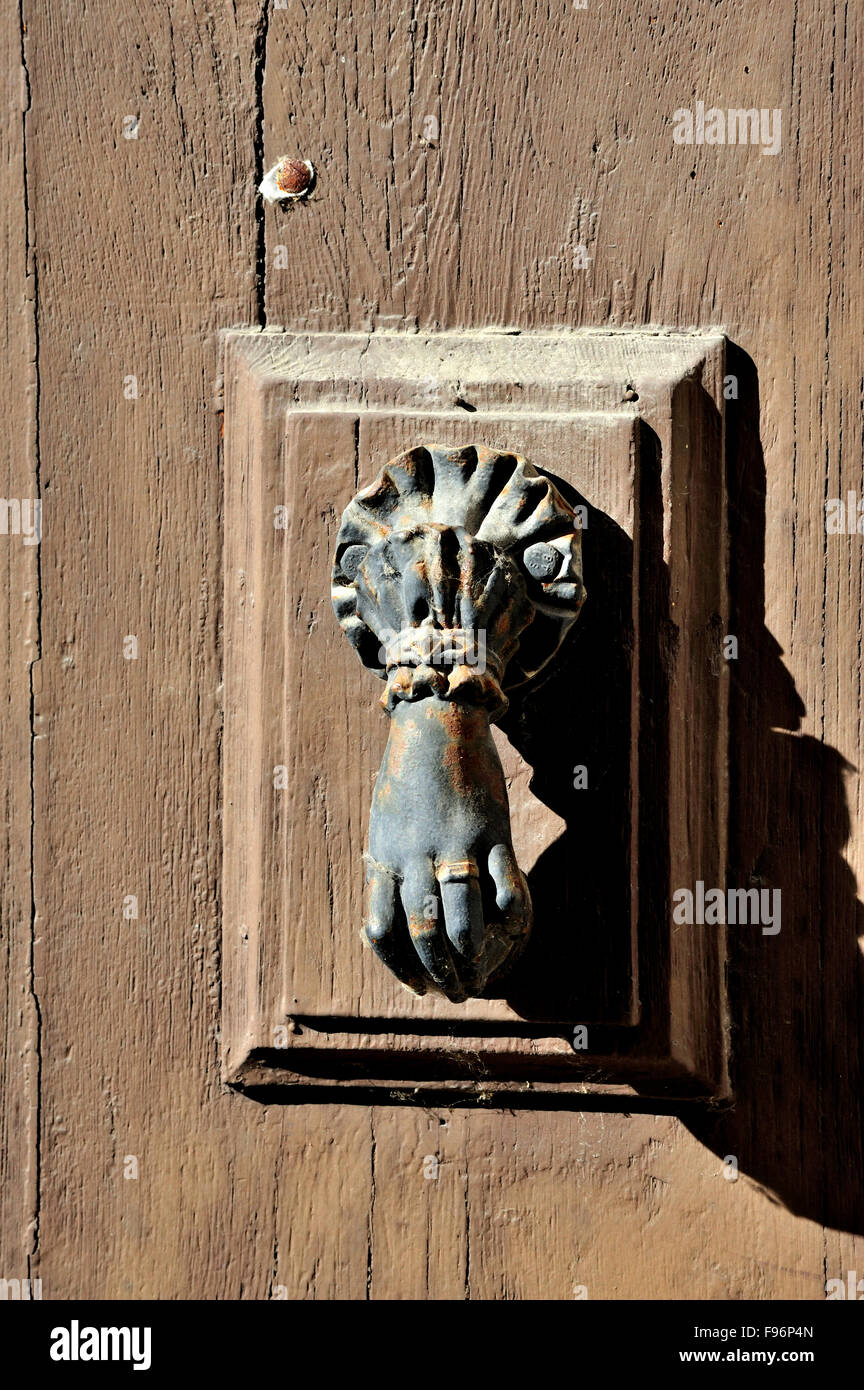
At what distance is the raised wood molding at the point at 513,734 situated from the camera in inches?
33.7

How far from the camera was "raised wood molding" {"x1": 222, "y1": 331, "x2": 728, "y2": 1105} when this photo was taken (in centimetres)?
86

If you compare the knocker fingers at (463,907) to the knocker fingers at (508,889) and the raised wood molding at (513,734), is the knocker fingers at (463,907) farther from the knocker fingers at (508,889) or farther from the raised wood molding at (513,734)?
the raised wood molding at (513,734)

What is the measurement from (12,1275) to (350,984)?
30 cm

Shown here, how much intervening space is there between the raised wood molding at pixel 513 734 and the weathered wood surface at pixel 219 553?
0.03 meters

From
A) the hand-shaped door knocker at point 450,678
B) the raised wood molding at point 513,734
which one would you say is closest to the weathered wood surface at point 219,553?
the raised wood molding at point 513,734

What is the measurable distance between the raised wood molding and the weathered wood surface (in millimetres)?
28

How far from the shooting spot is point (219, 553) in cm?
92

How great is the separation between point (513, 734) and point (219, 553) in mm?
227

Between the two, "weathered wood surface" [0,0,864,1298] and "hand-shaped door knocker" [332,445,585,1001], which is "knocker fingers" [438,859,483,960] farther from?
"weathered wood surface" [0,0,864,1298]

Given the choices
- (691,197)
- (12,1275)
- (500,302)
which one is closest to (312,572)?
(500,302)

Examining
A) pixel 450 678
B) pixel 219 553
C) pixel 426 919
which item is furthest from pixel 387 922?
pixel 219 553

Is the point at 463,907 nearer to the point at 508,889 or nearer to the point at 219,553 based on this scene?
the point at 508,889

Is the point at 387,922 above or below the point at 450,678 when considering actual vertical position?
below

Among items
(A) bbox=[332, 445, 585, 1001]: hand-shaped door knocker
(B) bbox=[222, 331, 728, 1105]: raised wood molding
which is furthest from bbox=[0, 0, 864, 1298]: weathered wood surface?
(A) bbox=[332, 445, 585, 1001]: hand-shaped door knocker
